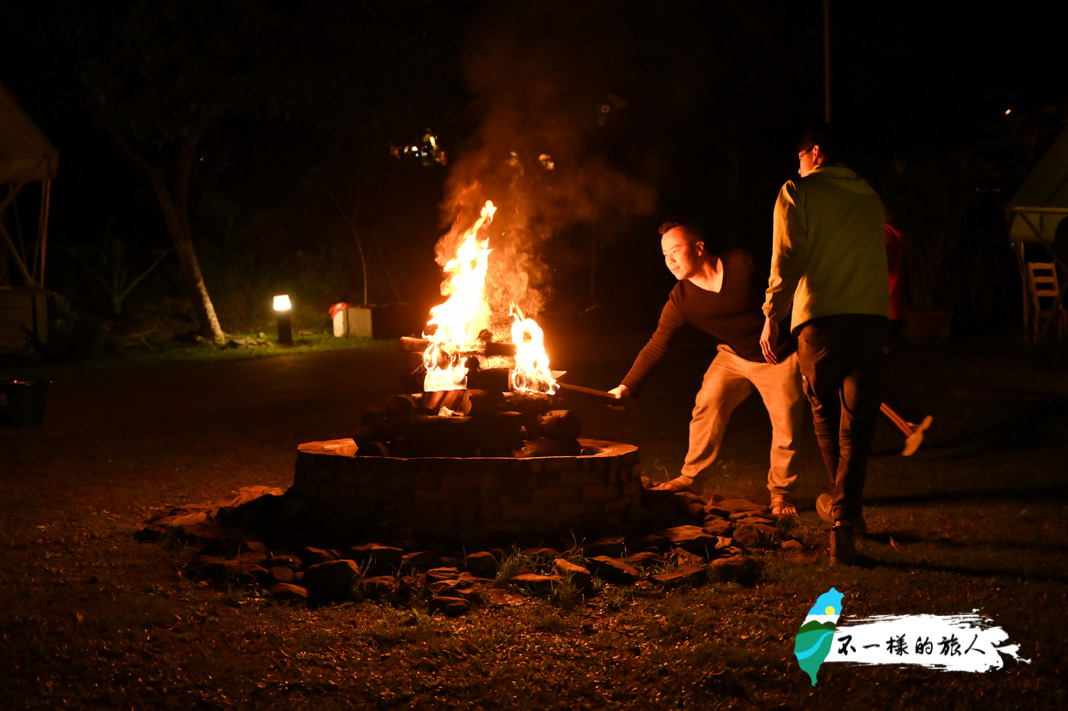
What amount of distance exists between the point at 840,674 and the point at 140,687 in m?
2.50

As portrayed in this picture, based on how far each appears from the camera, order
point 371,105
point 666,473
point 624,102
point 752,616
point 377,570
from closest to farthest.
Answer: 1. point 752,616
2. point 377,570
3. point 666,473
4. point 624,102
5. point 371,105

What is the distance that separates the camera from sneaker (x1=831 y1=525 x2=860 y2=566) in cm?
498

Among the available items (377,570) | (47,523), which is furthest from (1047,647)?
(47,523)

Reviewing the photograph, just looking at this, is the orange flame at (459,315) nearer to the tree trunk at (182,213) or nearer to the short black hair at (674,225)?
the short black hair at (674,225)

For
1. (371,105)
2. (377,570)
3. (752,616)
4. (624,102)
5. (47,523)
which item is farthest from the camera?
(371,105)

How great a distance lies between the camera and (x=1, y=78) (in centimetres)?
1756

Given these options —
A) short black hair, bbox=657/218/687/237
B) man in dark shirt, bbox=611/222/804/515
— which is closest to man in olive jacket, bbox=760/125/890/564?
man in dark shirt, bbox=611/222/804/515

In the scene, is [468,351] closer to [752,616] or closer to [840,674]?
[752,616]

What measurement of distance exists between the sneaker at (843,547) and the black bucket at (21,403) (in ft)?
23.8

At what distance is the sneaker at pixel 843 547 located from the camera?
16.4 feet

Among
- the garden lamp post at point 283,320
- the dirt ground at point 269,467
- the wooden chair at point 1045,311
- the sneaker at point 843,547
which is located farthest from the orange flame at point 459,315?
the garden lamp post at point 283,320

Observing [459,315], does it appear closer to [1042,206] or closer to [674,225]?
[674,225]

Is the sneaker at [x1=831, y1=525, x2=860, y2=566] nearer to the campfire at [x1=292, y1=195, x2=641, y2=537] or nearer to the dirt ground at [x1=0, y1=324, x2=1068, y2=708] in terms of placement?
the dirt ground at [x1=0, y1=324, x2=1068, y2=708]

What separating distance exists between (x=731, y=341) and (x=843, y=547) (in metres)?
1.66
